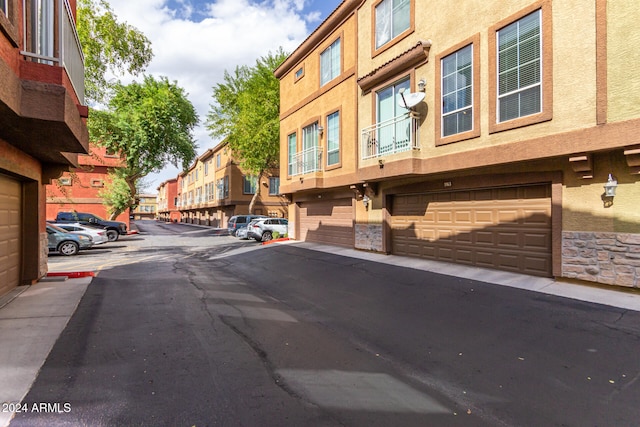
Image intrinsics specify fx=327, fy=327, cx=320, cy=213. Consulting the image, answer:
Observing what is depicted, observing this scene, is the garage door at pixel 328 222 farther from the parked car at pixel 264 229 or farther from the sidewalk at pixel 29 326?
the sidewalk at pixel 29 326

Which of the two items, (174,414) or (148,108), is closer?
(174,414)

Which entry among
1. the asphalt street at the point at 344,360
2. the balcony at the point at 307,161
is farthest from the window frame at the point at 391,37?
the asphalt street at the point at 344,360

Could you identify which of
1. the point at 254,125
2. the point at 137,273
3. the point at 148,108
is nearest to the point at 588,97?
the point at 137,273

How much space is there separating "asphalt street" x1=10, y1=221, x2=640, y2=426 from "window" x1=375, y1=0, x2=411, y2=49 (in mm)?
8728

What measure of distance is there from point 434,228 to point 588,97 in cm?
497

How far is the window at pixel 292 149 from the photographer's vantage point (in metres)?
17.7

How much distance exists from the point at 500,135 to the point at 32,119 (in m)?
9.06

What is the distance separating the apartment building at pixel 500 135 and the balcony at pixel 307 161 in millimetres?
2081

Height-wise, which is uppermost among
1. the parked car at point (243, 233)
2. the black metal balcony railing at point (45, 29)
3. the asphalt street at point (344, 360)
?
the black metal balcony railing at point (45, 29)

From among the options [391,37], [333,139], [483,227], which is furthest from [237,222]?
[483,227]

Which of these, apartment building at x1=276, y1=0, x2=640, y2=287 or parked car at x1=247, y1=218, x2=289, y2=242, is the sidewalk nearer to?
apartment building at x1=276, y1=0, x2=640, y2=287

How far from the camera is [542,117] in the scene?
23.6 ft

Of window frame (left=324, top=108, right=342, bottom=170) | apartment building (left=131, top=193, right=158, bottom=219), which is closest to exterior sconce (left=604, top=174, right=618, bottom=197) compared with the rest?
window frame (left=324, top=108, right=342, bottom=170)

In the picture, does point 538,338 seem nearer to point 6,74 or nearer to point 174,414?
point 174,414
